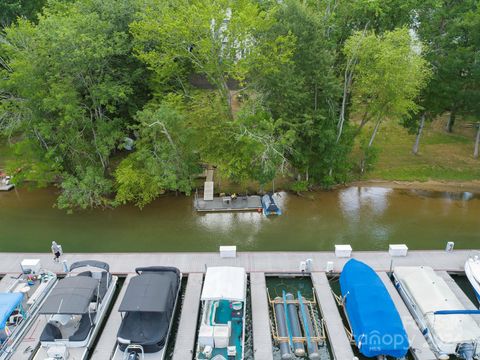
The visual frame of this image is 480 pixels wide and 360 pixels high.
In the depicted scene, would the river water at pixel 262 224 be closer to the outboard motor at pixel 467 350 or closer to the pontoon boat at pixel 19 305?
the pontoon boat at pixel 19 305

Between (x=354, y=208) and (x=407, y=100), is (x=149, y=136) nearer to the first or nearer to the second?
(x=354, y=208)

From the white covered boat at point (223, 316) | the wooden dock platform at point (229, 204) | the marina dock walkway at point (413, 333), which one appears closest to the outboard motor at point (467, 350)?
the marina dock walkway at point (413, 333)

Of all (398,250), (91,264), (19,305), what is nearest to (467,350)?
(398,250)

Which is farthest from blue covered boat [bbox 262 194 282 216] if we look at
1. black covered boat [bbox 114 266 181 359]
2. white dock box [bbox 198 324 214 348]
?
white dock box [bbox 198 324 214 348]

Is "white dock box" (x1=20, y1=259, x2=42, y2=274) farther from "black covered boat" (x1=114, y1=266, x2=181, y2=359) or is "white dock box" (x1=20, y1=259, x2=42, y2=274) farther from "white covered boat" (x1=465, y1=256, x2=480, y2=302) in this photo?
"white covered boat" (x1=465, y1=256, x2=480, y2=302)

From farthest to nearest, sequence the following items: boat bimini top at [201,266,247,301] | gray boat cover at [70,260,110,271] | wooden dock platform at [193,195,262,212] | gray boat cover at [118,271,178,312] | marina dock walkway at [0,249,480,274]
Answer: wooden dock platform at [193,195,262,212], marina dock walkway at [0,249,480,274], gray boat cover at [70,260,110,271], boat bimini top at [201,266,247,301], gray boat cover at [118,271,178,312]

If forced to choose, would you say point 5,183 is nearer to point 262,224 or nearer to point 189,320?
point 262,224
